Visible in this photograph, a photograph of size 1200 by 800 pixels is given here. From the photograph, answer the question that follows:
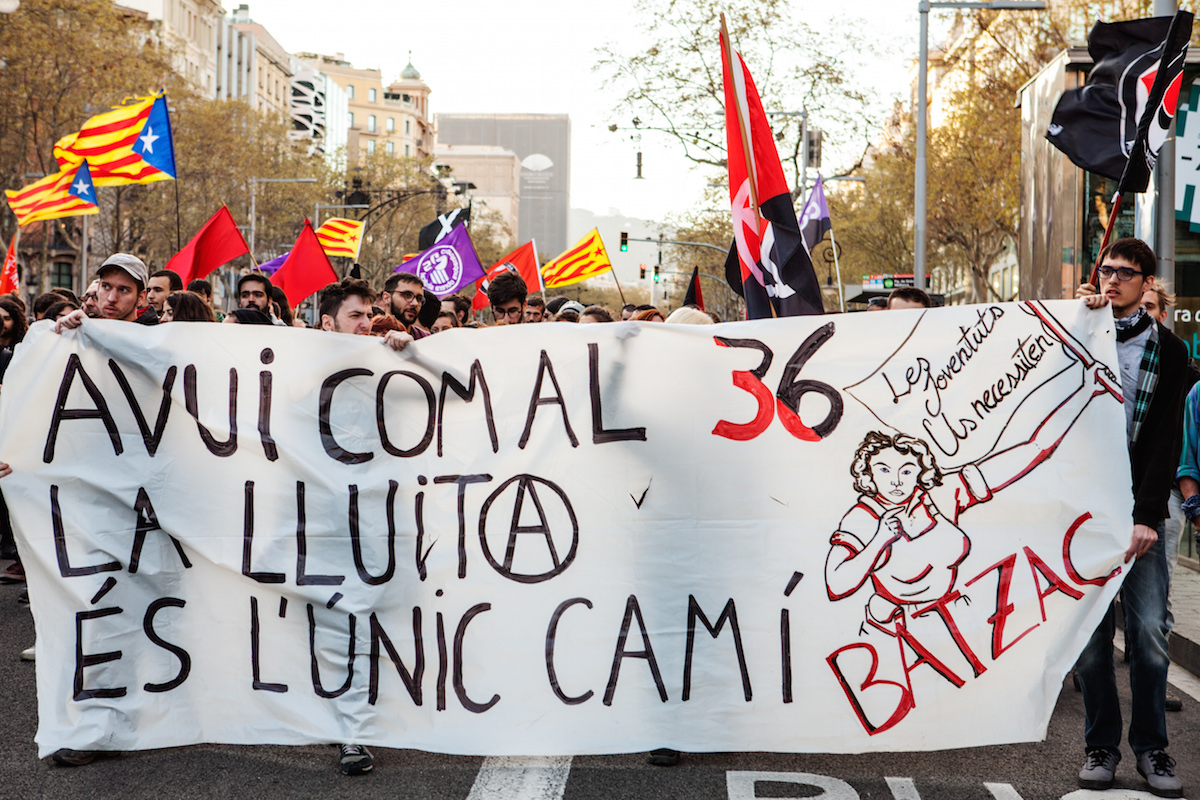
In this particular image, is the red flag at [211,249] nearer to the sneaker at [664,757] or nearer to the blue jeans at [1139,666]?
the sneaker at [664,757]

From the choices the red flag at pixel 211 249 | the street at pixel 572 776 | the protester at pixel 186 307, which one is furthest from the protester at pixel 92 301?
the red flag at pixel 211 249

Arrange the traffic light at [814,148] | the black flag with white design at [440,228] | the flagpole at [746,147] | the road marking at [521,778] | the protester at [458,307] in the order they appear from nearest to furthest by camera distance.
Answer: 1. the road marking at [521,778]
2. the flagpole at [746,147]
3. the protester at [458,307]
4. the black flag with white design at [440,228]
5. the traffic light at [814,148]

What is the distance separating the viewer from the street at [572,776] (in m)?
4.06

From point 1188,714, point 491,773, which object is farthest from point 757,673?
point 1188,714

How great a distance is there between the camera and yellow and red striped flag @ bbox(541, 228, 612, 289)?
18297 mm

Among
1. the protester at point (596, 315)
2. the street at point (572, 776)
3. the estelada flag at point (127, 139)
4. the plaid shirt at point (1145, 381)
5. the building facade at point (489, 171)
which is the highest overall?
the building facade at point (489, 171)

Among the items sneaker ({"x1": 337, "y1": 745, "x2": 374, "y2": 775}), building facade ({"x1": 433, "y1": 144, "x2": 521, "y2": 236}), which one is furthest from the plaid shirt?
building facade ({"x1": 433, "y1": 144, "x2": 521, "y2": 236})

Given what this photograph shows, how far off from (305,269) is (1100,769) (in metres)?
8.39

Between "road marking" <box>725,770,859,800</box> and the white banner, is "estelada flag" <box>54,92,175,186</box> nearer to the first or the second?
the white banner

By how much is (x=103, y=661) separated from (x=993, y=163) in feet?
94.0

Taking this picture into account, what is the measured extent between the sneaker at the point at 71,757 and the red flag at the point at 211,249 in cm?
653

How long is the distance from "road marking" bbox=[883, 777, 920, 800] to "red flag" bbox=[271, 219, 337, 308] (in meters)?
7.78

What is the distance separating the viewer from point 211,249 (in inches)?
414

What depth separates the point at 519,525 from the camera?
4469 millimetres
